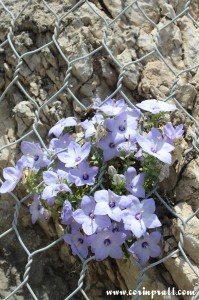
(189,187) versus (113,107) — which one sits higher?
(113,107)

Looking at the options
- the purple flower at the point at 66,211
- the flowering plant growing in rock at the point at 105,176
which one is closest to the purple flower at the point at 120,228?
the flowering plant growing in rock at the point at 105,176

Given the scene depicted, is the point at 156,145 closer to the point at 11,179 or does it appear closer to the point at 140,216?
the point at 140,216

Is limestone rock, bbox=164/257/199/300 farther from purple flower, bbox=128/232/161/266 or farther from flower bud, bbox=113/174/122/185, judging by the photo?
flower bud, bbox=113/174/122/185

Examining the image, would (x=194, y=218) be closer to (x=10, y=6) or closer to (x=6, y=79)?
(x=6, y=79)

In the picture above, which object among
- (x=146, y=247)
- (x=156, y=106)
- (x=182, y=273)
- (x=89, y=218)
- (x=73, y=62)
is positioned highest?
(x=73, y=62)

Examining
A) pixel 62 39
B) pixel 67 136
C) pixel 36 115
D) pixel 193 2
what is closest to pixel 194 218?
pixel 67 136

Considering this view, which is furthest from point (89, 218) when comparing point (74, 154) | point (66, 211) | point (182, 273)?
point (182, 273)
